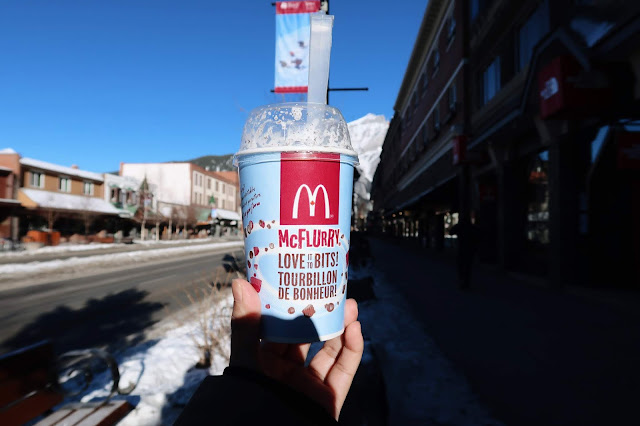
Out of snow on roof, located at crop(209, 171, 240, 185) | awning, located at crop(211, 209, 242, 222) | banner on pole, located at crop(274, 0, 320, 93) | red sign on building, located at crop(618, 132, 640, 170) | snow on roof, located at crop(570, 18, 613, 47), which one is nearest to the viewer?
banner on pole, located at crop(274, 0, 320, 93)

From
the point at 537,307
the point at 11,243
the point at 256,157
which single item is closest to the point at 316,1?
the point at 256,157

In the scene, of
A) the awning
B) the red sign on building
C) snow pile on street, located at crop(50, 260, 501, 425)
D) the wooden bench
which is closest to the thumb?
snow pile on street, located at crop(50, 260, 501, 425)

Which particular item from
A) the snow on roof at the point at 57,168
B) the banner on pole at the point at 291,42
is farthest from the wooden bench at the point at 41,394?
the snow on roof at the point at 57,168

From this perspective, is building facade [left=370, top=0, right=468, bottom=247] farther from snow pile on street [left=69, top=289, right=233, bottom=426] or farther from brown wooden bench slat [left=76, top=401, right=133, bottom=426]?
brown wooden bench slat [left=76, top=401, right=133, bottom=426]

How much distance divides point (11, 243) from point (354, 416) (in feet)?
94.4

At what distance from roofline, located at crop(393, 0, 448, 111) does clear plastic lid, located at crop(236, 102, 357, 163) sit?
21.8 metres

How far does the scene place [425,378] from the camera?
3.68 m

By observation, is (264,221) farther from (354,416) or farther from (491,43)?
(491,43)

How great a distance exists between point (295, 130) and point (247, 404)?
946mm

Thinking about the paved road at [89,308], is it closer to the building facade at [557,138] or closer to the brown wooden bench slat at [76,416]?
the brown wooden bench slat at [76,416]

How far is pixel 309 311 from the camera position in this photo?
1.27 m

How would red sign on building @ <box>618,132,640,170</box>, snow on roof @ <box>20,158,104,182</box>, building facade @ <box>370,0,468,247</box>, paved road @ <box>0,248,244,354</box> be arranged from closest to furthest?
paved road @ <box>0,248,244,354</box>, red sign on building @ <box>618,132,640,170</box>, building facade @ <box>370,0,468,247</box>, snow on roof @ <box>20,158,104,182</box>

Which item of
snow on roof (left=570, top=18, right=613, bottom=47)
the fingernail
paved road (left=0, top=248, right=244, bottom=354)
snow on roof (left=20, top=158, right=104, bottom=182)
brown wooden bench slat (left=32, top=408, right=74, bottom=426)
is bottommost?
paved road (left=0, top=248, right=244, bottom=354)

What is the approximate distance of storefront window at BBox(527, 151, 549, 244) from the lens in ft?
31.3
